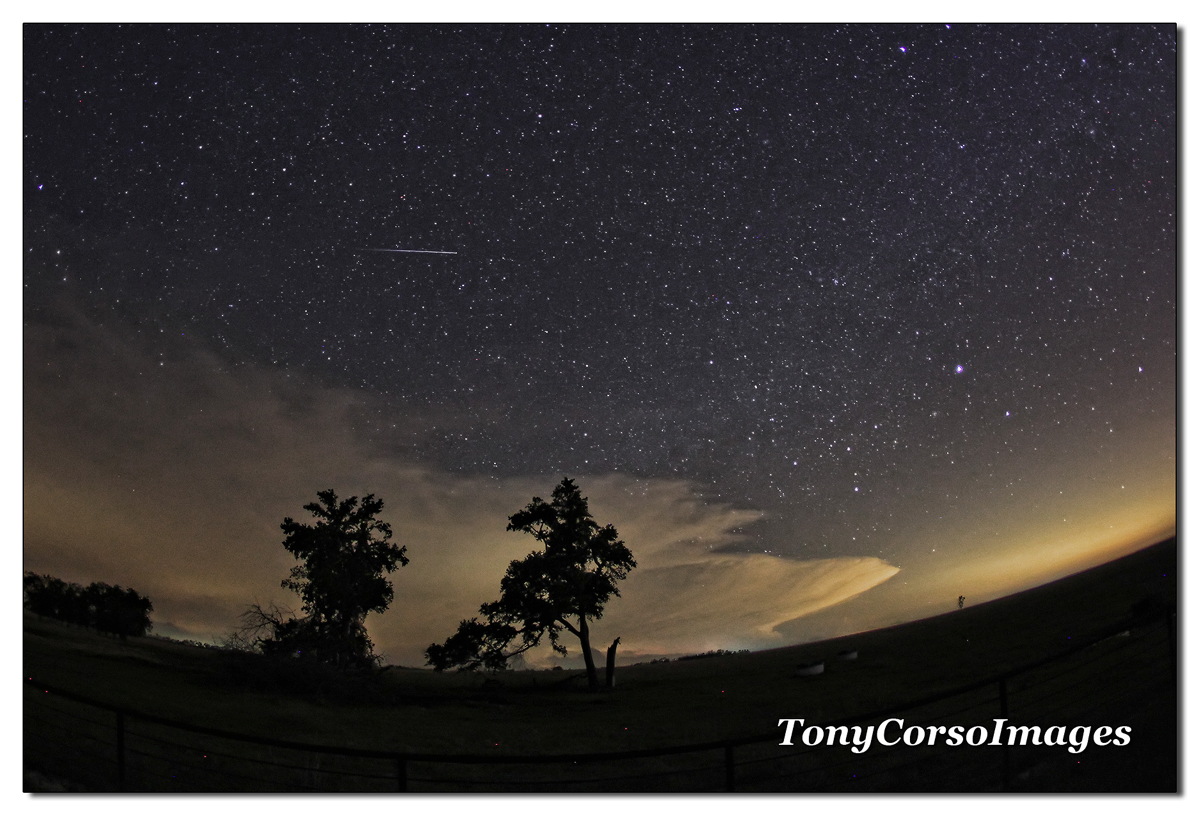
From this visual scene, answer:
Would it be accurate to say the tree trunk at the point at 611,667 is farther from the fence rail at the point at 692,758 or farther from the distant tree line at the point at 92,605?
the distant tree line at the point at 92,605

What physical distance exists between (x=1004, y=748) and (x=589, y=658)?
3422 mm

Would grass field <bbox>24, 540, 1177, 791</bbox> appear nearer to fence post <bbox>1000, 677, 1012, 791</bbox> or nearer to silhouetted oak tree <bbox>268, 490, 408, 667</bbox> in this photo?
fence post <bbox>1000, 677, 1012, 791</bbox>

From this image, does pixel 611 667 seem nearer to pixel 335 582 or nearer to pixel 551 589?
pixel 551 589

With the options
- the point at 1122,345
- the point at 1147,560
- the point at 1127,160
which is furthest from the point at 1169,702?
the point at 1127,160

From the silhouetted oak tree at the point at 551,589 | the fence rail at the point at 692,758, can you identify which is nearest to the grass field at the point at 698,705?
the fence rail at the point at 692,758

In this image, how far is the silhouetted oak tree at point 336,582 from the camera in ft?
24.5

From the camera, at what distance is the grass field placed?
21.2 ft

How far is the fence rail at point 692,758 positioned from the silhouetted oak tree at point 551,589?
4.02ft

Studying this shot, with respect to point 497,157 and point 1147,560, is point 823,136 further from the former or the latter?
point 1147,560

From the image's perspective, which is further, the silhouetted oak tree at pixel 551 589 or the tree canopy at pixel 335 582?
the silhouetted oak tree at pixel 551 589

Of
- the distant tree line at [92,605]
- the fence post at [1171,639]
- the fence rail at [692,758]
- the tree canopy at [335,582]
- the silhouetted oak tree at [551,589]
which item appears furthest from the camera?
the silhouetted oak tree at [551,589]

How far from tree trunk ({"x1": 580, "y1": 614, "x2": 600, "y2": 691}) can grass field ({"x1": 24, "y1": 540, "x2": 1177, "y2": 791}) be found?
100mm
